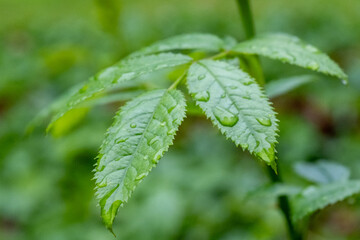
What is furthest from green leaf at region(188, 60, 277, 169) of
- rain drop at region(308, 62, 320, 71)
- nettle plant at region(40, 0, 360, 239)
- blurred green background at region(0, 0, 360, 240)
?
blurred green background at region(0, 0, 360, 240)

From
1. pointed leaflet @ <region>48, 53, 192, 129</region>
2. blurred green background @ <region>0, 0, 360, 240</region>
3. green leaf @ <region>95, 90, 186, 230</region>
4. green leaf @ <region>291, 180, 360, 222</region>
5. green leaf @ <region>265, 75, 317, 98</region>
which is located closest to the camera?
green leaf @ <region>95, 90, 186, 230</region>

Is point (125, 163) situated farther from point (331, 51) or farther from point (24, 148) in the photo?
point (331, 51)

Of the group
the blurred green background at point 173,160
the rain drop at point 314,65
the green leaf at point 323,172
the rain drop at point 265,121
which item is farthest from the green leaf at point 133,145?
the blurred green background at point 173,160

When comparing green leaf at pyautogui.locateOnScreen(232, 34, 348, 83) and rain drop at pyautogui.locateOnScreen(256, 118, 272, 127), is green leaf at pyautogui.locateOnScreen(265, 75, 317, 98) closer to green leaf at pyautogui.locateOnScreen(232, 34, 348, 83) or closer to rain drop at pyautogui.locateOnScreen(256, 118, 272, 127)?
green leaf at pyautogui.locateOnScreen(232, 34, 348, 83)

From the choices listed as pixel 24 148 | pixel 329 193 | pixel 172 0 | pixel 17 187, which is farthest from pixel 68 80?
pixel 172 0

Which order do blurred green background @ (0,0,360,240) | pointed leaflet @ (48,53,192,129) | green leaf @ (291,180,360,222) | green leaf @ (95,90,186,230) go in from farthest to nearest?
1. blurred green background @ (0,0,360,240)
2. green leaf @ (291,180,360,222)
3. pointed leaflet @ (48,53,192,129)
4. green leaf @ (95,90,186,230)

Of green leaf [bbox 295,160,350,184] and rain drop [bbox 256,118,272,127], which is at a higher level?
rain drop [bbox 256,118,272,127]

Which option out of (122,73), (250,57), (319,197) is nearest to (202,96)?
(122,73)
